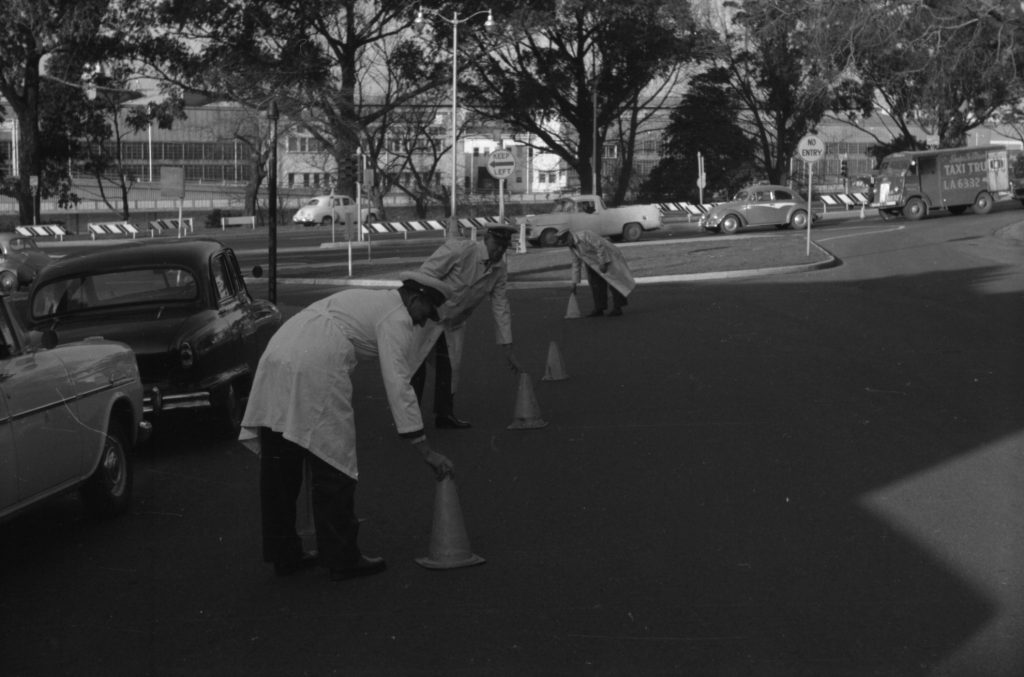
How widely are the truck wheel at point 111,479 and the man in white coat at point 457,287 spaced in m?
3.20

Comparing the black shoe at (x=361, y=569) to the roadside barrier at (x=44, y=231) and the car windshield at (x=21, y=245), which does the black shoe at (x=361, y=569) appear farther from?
the roadside barrier at (x=44, y=231)

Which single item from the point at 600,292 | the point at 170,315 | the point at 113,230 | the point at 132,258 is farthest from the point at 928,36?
the point at 113,230

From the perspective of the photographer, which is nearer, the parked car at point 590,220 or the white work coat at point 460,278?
the white work coat at point 460,278

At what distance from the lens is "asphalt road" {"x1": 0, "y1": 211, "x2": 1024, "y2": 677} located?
567 cm

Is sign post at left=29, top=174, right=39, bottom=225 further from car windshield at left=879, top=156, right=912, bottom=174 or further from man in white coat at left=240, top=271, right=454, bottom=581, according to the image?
man in white coat at left=240, top=271, right=454, bottom=581

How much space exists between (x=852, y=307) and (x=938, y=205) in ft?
108

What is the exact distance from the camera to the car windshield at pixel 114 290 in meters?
11.7

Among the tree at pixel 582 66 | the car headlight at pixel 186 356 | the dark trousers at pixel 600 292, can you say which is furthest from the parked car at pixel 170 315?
the tree at pixel 582 66

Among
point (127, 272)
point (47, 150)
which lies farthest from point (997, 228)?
point (47, 150)

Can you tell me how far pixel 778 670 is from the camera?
17.5 ft

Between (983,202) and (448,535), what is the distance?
50.0 m

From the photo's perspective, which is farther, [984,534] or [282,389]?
[984,534]

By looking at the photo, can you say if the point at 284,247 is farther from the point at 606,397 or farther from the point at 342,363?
the point at 342,363

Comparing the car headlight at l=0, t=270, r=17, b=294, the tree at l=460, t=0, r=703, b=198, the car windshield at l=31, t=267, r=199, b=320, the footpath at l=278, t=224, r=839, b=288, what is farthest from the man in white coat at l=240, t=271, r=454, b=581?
the tree at l=460, t=0, r=703, b=198
